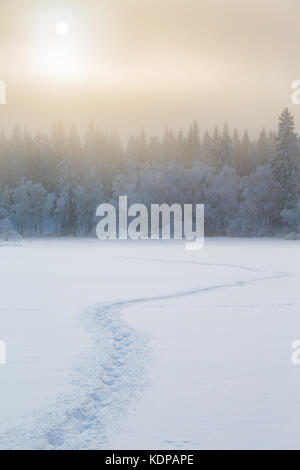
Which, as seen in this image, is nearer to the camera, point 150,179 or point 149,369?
point 149,369

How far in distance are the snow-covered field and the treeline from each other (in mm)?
51574

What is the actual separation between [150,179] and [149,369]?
71220mm

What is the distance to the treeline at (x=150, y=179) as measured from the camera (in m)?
69.9

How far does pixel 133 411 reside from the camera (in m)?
6.79

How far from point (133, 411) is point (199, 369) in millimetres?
2088

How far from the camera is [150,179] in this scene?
7931 cm

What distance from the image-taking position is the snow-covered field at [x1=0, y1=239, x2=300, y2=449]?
6.13 meters

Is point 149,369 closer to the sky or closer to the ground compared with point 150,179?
closer to the ground

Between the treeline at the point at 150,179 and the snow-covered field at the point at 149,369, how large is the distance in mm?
51574

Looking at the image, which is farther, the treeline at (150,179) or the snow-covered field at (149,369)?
the treeline at (150,179)

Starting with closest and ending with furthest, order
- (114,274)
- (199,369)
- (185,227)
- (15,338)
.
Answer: (199,369) < (15,338) < (114,274) < (185,227)
